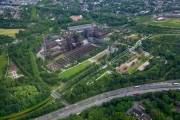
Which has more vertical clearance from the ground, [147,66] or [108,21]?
[108,21]

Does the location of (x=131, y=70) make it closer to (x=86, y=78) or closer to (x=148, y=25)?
(x=86, y=78)

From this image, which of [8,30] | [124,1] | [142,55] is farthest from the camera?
[124,1]

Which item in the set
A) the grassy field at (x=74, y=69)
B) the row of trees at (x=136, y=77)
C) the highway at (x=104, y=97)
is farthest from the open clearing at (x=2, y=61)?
the row of trees at (x=136, y=77)

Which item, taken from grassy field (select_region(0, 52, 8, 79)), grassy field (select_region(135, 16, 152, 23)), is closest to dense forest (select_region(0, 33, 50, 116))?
grassy field (select_region(0, 52, 8, 79))

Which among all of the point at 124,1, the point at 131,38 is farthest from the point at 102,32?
the point at 124,1

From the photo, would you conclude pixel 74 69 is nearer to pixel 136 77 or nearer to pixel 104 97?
pixel 104 97

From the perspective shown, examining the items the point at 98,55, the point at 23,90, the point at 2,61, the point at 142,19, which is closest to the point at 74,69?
the point at 98,55

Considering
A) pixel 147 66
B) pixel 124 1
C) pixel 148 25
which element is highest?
pixel 124 1
